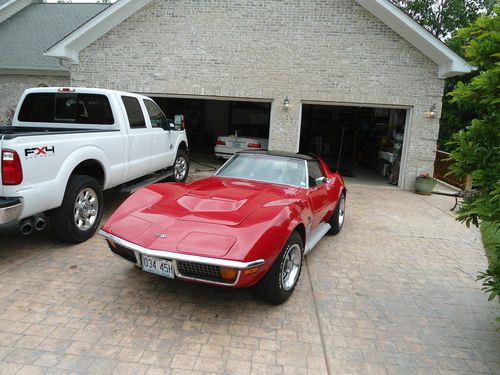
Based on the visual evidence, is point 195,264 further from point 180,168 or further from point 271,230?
point 180,168

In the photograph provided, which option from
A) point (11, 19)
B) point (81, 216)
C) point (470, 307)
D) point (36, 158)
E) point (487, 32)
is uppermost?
point (11, 19)

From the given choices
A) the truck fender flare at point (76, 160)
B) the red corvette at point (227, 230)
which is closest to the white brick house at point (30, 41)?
the truck fender flare at point (76, 160)

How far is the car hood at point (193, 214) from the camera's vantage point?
10.6 ft

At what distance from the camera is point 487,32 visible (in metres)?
3.01

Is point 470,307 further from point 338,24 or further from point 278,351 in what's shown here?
point 338,24

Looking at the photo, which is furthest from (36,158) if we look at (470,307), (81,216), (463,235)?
(463,235)

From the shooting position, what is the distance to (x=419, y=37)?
33.1ft

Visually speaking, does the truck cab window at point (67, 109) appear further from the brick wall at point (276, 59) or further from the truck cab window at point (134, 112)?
the brick wall at point (276, 59)

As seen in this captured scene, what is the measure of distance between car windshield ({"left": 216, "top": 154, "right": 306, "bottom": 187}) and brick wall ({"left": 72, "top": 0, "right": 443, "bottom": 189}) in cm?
602

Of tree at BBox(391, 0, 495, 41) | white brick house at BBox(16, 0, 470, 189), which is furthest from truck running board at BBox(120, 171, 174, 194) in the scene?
tree at BBox(391, 0, 495, 41)

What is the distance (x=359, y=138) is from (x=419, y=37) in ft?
24.3

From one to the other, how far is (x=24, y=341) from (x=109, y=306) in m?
0.74

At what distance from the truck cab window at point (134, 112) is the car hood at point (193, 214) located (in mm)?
2268

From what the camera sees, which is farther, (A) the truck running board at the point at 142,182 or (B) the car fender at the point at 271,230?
(A) the truck running board at the point at 142,182
